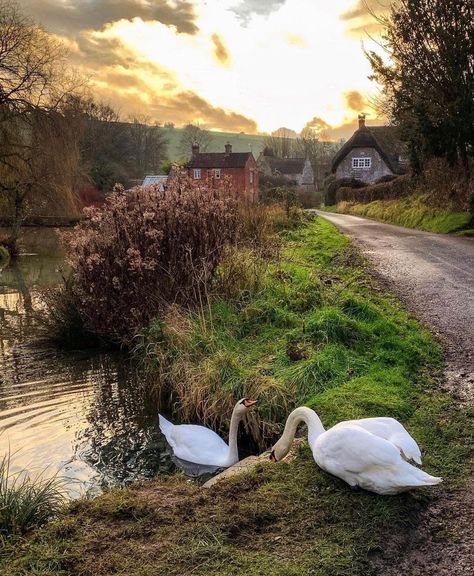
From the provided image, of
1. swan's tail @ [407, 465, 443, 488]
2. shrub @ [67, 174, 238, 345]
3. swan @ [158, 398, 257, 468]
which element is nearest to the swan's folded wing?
swan's tail @ [407, 465, 443, 488]

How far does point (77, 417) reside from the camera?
289 inches

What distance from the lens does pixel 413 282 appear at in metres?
11.2

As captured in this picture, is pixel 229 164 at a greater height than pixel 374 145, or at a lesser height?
lesser

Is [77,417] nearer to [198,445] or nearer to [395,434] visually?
[198,445]

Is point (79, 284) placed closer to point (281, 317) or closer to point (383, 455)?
point (281, 317)

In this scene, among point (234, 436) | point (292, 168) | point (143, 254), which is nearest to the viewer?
point (234, 436)

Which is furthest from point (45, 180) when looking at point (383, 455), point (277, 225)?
point (383, 455)

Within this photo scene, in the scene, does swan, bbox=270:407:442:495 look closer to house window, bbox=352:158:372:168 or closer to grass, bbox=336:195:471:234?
grass, bbox=336:195:471:234

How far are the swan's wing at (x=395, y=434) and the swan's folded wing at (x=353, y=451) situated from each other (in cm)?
16

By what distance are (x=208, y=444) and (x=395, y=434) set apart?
233 centimetres

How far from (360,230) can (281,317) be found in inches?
619

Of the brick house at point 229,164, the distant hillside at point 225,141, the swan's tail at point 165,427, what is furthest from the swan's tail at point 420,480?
the distant hillside at point 225,141

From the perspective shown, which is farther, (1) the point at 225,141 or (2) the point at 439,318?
(1) the point at 225,141

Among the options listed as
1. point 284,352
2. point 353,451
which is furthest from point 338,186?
point 353,451
